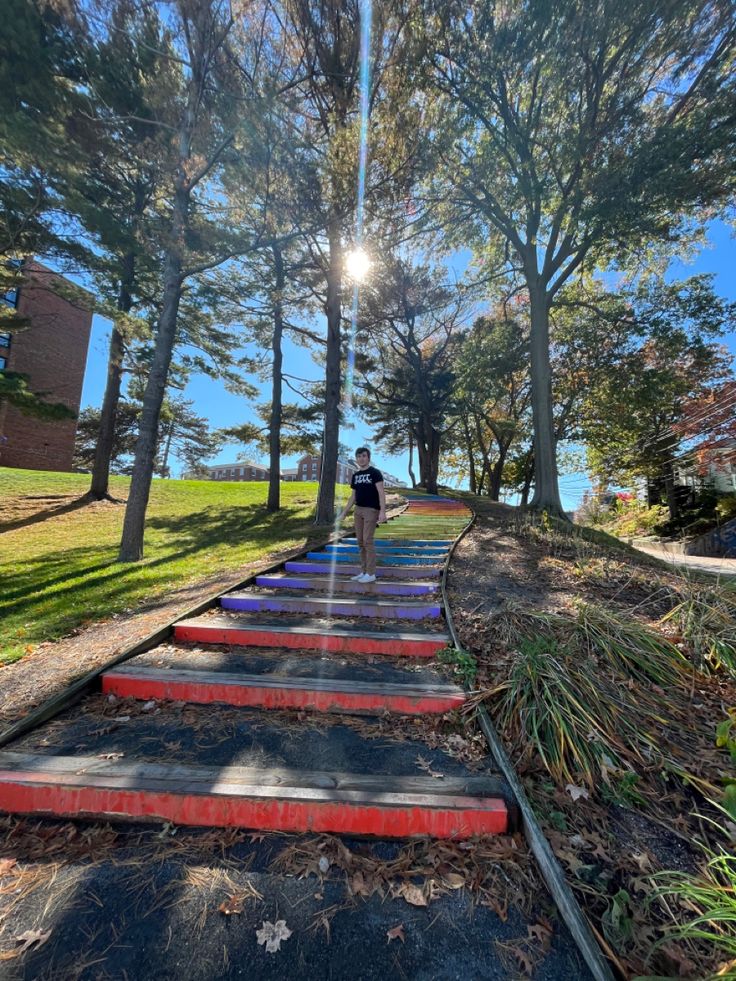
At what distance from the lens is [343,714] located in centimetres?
236

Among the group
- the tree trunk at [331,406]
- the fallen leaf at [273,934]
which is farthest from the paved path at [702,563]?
the tree trunk at [331,406]

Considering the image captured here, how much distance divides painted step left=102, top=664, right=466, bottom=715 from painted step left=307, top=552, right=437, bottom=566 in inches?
118

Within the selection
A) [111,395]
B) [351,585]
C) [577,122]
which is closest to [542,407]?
[577,122]

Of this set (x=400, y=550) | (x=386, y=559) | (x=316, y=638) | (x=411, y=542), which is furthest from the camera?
(x=411, y=542)

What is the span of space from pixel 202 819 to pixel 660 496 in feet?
82.7

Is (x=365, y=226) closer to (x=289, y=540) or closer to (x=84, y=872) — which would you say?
(x=289, y=540)

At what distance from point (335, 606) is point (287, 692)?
1415 millimetres

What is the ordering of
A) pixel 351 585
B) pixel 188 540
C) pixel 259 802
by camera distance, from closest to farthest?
pixel 259 802 → pixel 351 585 → pixel 188 540

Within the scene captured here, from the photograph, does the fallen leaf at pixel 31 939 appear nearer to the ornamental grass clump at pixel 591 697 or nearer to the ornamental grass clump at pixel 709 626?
the ornamental grass clump at pixel 591 697

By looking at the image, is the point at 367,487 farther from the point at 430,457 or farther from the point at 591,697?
the point at 430,457

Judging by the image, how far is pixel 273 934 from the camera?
4.12 feet

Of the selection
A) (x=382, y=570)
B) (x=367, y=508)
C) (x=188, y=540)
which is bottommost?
(x=382, y=570)

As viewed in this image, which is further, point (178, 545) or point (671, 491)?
point (671, 491)

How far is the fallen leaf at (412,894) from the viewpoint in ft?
4.46
